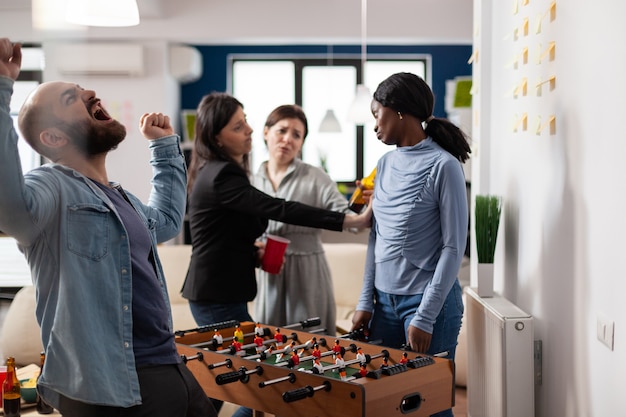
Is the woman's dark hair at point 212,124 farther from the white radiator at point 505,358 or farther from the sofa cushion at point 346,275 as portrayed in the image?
the sofa cushion at point 346,275

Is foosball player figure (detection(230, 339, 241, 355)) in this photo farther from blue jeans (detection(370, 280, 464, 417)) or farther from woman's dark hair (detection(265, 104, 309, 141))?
woman's dark hair (detection(265, 104, 309, 141))

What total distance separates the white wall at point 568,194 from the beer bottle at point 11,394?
1.72 metres

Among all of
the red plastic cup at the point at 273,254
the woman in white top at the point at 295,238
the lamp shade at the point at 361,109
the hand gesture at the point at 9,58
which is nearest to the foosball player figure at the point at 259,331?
the red plastic cup at the point at 273,254

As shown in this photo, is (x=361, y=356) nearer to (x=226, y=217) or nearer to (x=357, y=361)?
(x=357, y=361)

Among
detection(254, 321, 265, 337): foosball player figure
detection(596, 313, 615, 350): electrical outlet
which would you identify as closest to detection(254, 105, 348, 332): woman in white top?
detection(254, 321, 265, 337): foosball player figure

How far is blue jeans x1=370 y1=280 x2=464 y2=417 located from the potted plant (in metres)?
0.53

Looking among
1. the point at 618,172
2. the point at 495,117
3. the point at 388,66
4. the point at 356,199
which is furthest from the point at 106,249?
the point at 388,66

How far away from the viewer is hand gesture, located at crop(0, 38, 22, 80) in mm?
1296

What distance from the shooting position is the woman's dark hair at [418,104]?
7.72 feet

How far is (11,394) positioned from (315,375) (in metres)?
1.13

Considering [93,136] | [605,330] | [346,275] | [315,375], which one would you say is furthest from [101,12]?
[346,275]

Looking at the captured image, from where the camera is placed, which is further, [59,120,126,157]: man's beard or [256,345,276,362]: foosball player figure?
[256,345,276,362]: foosball player figure

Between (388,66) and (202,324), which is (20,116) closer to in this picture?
(202,324)

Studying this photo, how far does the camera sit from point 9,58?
4.32 feet
